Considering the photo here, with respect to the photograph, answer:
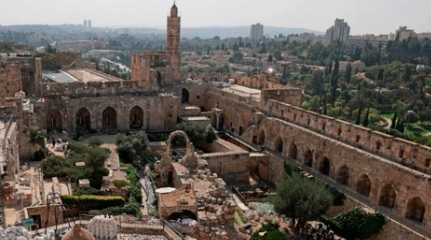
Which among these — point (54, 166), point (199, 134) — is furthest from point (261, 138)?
point (54, 166)

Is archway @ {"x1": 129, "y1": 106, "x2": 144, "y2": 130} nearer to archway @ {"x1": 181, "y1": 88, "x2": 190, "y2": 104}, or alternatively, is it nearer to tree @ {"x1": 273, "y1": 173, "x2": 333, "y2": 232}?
archway @ {"x1": 181, "y1": 88, "x2": 190, "y2": 104}

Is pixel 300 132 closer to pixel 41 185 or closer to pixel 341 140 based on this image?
pixel 341 140

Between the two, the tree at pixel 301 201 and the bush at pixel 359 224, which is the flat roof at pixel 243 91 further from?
the bush at pixel 359 224

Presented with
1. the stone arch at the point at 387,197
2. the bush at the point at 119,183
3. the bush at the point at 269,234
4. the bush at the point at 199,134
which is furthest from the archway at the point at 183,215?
the bush at the point at 199,134

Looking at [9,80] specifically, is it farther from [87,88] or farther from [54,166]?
[54,166]

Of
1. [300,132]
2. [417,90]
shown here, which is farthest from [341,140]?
[417,90]

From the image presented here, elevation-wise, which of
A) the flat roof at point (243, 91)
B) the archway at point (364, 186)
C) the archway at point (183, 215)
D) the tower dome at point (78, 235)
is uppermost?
the tower dome at point (78, 235)

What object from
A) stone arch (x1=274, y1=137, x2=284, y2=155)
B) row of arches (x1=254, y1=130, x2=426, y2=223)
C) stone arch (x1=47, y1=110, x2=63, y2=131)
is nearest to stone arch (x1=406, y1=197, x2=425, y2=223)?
row of arches (x1=254, y1=130, x2=426, y2=223)
